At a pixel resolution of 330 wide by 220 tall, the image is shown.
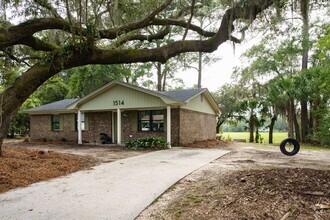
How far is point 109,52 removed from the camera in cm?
717

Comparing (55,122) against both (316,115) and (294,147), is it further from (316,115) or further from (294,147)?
(316,115)

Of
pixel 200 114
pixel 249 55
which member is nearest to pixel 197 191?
pixel 200 114

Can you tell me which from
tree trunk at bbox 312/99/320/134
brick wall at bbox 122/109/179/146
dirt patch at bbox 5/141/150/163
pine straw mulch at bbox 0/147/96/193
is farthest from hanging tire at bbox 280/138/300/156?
tree trunk at bbox 312/99/320/134

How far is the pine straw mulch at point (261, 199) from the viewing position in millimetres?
3643

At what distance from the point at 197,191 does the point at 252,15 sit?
513 cm

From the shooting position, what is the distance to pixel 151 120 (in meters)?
16.2

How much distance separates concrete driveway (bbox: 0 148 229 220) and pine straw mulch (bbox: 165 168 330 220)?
78cm

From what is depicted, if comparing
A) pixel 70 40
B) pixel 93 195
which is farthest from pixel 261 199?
pixel 70 40

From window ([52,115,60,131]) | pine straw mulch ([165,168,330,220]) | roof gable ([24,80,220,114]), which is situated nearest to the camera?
pine straw mulch ([165,168,330,220])

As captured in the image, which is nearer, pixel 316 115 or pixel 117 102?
pixel 117 102

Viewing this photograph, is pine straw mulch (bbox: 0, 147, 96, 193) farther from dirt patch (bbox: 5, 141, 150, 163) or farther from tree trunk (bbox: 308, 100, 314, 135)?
tree trunk (bbox: 308, 100, 314, 135)

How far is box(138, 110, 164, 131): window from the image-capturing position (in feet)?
52.1

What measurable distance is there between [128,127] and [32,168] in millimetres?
9728

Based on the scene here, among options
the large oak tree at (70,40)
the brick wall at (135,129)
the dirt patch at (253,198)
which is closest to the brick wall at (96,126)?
the brick wall at (135,129)
